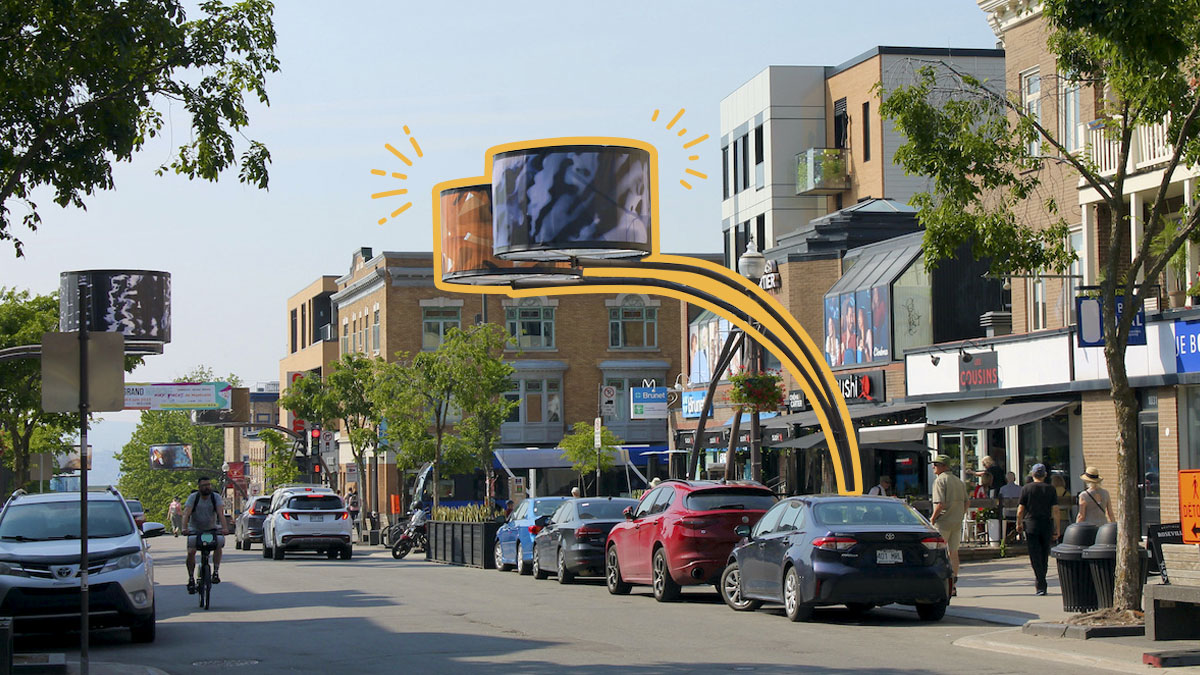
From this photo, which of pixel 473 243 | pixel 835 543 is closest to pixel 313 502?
pixel 473 243

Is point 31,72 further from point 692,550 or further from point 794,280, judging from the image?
point 794,280

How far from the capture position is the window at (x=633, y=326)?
71625mm

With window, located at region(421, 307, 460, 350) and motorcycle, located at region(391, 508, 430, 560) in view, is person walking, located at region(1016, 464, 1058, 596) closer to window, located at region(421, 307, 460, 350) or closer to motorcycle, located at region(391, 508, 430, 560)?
motorcycle, located at region(391, 508, 430, 560)

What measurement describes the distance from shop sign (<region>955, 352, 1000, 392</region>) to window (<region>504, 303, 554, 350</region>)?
38608 millimetres

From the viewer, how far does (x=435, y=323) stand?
68.9 m

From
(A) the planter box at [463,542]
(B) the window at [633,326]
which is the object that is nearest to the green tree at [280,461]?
(B) the window at [633,326]

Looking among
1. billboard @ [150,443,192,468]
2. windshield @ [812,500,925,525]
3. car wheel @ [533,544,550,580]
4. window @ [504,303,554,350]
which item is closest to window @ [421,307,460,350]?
window @ [504,303,554,350]

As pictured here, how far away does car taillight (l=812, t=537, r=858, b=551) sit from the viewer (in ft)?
54.4

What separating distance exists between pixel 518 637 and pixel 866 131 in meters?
33.6

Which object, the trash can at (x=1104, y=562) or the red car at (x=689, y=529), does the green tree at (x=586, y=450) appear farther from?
the trash can at (x=1104, y=562)

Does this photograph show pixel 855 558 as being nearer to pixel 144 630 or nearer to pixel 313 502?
pixel 144 630

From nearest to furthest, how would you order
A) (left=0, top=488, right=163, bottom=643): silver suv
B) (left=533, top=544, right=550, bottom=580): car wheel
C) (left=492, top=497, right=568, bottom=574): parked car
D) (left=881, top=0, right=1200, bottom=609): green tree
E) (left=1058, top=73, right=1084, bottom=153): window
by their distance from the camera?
(left=881, top=0, right=1200, bottom=609): green tree → (left=0, top=488, right=163, bottom=643): silver suv → (left=533, top=544, right=550, bottom=580): car wheel → (left=492, top=497, right=568, bottom=574): parked car → (left=1058, top=73, right=1084, bottom=153): window

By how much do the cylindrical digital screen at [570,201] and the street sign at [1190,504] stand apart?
58.8 feet

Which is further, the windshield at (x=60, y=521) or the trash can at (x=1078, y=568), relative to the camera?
the windshield at (x=60, y=521)
